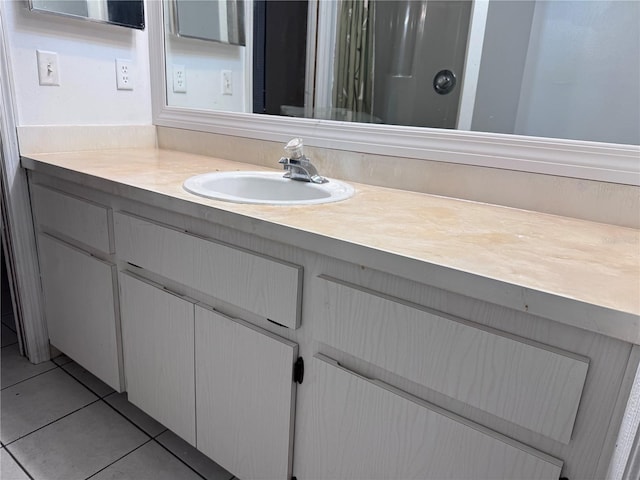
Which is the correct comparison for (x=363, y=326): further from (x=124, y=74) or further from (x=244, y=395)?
(x=124, y=74)

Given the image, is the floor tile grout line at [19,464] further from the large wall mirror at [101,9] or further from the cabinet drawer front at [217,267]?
the large wall mirror at [101,9]

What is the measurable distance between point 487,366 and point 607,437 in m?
0.17

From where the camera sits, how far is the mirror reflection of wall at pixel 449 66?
1.80 m

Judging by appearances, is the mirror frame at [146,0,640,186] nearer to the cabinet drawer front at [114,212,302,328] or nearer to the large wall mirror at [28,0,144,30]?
A: the large wall mirror at [28,0,144,30]

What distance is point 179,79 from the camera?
1.79 metres

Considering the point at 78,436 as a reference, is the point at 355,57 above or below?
above

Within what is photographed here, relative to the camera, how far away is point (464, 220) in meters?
0.93

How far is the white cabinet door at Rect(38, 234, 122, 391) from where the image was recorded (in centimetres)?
129

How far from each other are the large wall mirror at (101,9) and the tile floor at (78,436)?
49.8 inches

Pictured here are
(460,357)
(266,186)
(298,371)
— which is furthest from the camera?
(266,186)

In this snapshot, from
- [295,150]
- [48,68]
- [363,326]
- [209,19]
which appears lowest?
[363,326]

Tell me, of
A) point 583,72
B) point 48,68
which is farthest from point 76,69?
point 583,72

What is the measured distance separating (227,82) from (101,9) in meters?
0.50

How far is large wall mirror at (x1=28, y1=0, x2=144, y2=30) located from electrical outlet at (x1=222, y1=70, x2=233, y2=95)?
35 cm
